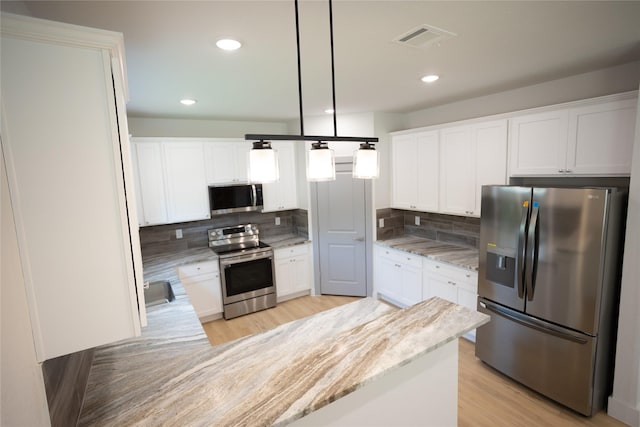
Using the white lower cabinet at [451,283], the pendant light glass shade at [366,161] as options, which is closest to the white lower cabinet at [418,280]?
the white lower cabinet at [451,283]

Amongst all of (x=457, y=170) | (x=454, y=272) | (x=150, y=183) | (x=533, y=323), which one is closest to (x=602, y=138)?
(x=457, y=170)

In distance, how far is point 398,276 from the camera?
430cm

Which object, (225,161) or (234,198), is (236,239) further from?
(225,161)

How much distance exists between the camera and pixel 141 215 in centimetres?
398

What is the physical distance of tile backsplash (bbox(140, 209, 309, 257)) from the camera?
435cm

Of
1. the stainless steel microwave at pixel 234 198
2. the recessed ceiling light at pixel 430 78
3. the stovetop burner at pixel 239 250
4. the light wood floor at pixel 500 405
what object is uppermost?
the recessed ceiling light at pixel 430 78

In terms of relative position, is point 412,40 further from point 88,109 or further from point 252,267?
point 252,267

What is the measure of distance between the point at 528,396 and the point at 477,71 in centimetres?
273

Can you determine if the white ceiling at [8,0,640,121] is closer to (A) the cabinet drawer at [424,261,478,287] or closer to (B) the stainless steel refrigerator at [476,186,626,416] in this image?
(B) the stainless steel refrigerator at [476,186,626,416]

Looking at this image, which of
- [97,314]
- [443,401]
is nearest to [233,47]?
[97,314]

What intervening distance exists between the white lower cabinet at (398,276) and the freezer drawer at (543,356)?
3.27 feet

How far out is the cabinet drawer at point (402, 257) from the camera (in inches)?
157

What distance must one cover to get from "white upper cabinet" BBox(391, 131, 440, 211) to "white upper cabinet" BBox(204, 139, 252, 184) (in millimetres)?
2058

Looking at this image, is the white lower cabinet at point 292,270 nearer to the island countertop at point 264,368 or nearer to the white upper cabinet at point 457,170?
the white upper cabinet at point 457,170
